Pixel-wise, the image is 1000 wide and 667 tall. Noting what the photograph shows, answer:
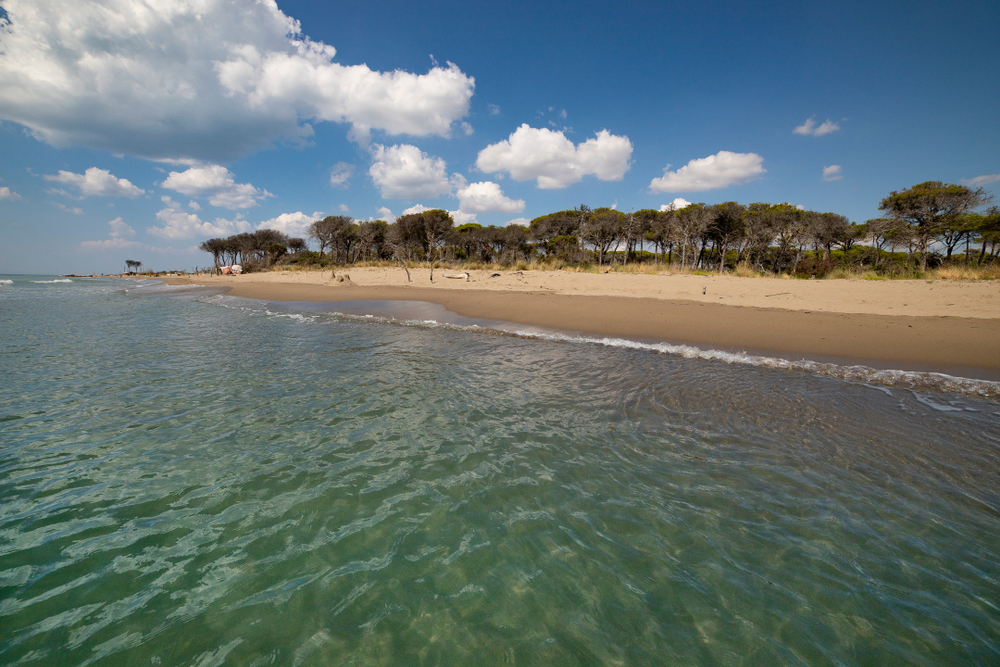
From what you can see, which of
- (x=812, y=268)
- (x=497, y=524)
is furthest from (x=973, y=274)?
(x=497, y=524)

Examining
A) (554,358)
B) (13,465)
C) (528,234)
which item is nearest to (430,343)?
(554,358)

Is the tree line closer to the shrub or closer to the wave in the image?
the shrub

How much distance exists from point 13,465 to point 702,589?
19.9ft

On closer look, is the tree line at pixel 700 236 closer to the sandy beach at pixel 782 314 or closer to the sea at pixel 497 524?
the sandy beach at pixel 782 314

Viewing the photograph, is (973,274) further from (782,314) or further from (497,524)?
(497,524)

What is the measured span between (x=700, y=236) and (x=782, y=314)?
3190 centimetres

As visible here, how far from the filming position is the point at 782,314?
11703mm

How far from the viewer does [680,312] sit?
12430mm

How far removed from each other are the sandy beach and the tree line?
14.3m

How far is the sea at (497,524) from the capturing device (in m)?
2.07

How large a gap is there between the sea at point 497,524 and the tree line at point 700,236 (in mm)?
27367

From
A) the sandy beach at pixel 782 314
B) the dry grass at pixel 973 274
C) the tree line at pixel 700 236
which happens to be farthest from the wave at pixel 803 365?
the tree line at pixel 700 236

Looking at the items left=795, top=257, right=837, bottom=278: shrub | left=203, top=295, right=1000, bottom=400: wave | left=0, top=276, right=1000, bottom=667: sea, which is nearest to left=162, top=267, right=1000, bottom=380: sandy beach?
left=203, top=295, right=1000, bottom=400: wave

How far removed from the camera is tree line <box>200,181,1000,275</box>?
27.4m
